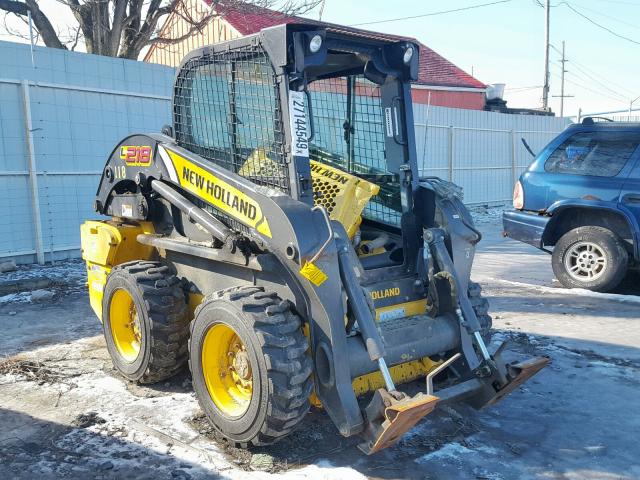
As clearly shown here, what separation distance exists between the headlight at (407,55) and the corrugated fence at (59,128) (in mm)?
5112

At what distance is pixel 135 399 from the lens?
4.75m

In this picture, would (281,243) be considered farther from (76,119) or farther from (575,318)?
(76,119)

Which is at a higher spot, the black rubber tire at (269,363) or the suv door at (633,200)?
the suv door at (633,200)

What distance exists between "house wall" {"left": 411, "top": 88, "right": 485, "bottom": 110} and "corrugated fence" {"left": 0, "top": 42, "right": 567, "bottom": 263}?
55.2ft

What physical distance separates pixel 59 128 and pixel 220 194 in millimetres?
6694

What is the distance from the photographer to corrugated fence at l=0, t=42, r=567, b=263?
933 cm

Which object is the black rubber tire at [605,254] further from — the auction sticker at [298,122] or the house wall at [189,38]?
the house wall at [189,38]

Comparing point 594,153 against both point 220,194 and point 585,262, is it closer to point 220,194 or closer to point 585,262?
point 585,262

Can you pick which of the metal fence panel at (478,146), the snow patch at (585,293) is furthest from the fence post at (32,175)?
the metal fence panel at (478,146)

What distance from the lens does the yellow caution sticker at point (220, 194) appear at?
3.92 meters

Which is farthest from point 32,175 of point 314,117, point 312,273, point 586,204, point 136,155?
point 586,204

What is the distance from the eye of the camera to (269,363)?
3.52 m

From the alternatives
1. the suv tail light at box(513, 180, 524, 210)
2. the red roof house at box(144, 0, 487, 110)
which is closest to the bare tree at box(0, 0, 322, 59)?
the red roof house at box(144, 0, 487, 110)

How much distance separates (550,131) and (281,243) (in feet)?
66.0
